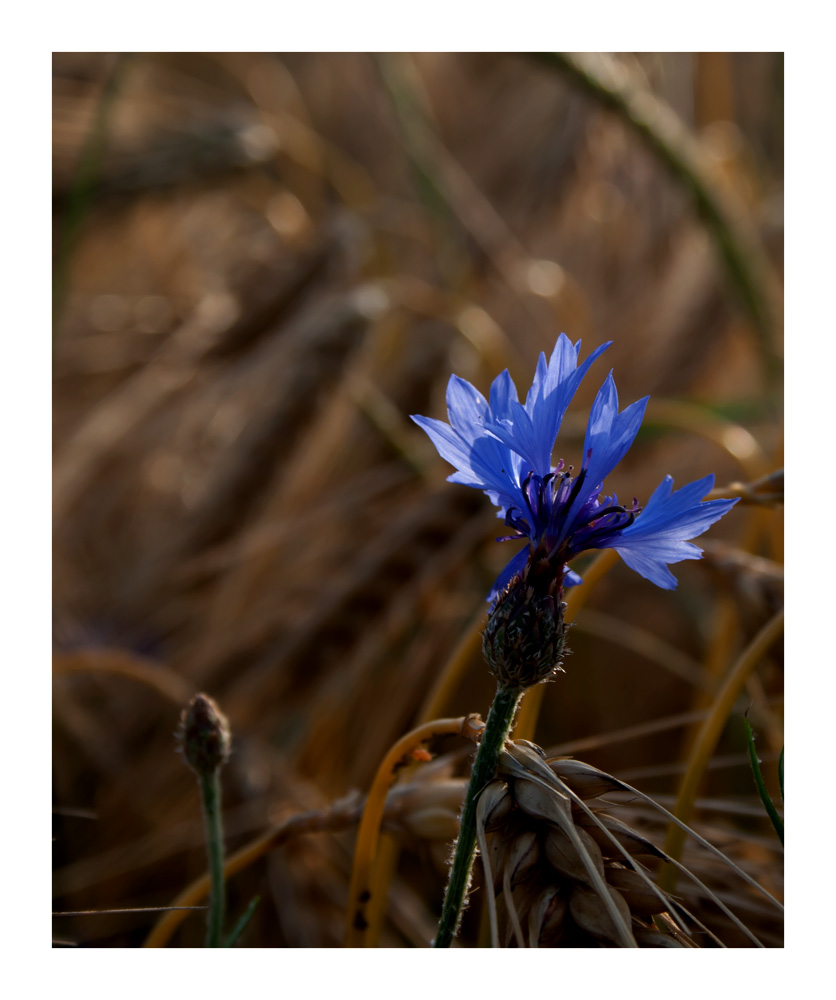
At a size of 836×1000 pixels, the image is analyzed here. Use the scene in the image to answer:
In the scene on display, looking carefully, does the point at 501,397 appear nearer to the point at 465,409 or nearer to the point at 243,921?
the point at 465,409

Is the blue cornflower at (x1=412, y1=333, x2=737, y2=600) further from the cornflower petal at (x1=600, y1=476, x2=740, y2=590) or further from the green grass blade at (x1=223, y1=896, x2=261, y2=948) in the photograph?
the green grass blade at (x1=223, y1=896, x2=261, y2=948)

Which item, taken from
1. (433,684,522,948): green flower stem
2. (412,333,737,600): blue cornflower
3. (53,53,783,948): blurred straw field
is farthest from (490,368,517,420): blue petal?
(53,53,783,948): blurred straw field

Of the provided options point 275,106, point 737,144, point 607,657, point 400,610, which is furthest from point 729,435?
point 275,106

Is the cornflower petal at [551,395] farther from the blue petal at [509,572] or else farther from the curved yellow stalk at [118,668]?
the curved yellow stalk at [118,668]

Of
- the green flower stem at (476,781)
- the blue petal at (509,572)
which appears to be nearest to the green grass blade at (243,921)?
the green flower stem at (476,781)

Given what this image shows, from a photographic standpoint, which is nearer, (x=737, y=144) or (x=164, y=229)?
(x=164, y=229)

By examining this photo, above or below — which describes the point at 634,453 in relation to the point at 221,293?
below
